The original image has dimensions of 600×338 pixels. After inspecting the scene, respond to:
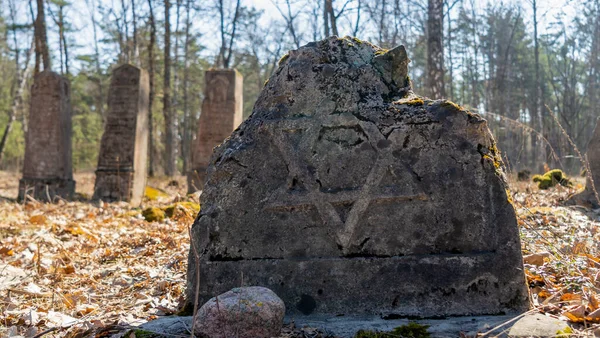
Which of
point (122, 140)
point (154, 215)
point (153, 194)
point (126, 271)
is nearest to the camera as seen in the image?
point (126, 271)

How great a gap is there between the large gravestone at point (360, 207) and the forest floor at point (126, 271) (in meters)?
0.38

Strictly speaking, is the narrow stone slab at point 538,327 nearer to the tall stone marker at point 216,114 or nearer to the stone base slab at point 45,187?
the tall stone marker at point 216,114

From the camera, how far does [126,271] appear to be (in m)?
4.36

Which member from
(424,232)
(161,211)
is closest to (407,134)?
(424,232)

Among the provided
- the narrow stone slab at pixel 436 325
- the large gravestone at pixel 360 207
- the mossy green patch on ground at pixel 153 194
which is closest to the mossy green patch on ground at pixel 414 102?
the large gravestone at pixel 360 207

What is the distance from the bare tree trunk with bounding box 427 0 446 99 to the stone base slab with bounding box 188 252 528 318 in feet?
24.2

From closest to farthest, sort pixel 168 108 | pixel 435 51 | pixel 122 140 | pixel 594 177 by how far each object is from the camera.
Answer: pixel 594 177 → pixel 435 51 → pixel 122 140 → pixel 168 108

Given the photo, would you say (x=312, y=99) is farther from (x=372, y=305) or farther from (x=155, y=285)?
(x=155, y=285)

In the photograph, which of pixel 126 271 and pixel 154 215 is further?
pixel 154 215

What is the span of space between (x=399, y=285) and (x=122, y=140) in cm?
976

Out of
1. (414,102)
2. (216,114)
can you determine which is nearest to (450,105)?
(414,102)

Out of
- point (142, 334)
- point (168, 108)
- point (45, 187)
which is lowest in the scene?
point (142, 334)

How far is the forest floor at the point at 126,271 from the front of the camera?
9.18ft

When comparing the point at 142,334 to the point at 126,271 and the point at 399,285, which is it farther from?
the point at 126,271
